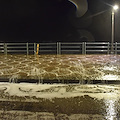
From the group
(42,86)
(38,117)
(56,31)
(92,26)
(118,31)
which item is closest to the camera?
(38,117)

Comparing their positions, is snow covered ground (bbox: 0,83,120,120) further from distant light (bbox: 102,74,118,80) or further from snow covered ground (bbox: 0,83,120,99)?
distant light (bbox: 102,74,118,80)

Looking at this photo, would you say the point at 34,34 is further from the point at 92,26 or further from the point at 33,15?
the point at 92,26

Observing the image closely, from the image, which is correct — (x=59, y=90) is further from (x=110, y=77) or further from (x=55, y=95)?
(x=110, y=77)

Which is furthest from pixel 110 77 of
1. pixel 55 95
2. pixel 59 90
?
pixel 55 95

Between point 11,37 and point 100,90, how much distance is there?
48.0 metres

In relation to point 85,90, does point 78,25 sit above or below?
above

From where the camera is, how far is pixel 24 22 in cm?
4803

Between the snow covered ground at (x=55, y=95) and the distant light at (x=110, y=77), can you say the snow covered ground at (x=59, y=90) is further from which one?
the distant light at (x=110, y=77)

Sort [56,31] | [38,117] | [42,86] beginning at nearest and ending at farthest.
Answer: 1. [38,117]
2. [42,86]
3. [56,31]

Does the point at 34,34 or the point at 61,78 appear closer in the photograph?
the point at 61,78

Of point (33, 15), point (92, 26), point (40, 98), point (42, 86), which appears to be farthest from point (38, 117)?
point (33, 15)

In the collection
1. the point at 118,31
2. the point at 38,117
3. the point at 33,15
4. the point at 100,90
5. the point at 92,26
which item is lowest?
the point at 38,117

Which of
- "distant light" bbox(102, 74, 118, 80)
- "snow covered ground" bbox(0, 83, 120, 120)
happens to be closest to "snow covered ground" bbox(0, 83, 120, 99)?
"snow covered ground" bbox(0, 83, 120, 120)

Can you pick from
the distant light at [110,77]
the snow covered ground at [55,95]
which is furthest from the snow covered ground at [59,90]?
the distant light at [110,77]
